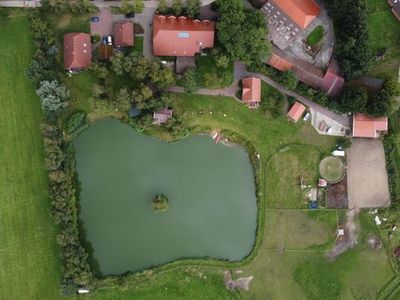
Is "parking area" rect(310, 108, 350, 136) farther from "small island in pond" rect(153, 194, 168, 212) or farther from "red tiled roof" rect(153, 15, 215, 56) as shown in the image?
"small island in pond" rect(153, 194, 168, 212)

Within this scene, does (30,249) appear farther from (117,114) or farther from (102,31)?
(102,31)

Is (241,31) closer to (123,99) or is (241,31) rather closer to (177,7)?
(177,7)

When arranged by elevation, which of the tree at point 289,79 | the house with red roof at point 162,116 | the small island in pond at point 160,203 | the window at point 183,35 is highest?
the window at point 183,35

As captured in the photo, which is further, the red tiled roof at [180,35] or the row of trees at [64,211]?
the red tiled roof at [180,35]

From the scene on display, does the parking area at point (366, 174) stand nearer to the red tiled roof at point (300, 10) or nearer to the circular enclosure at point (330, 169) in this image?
the circular enclosure at point (330, 169)

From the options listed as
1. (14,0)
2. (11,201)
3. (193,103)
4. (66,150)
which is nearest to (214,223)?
(193,103)

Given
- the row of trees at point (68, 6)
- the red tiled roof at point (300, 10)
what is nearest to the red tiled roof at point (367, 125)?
the red tiled roof at point (300, 10)
